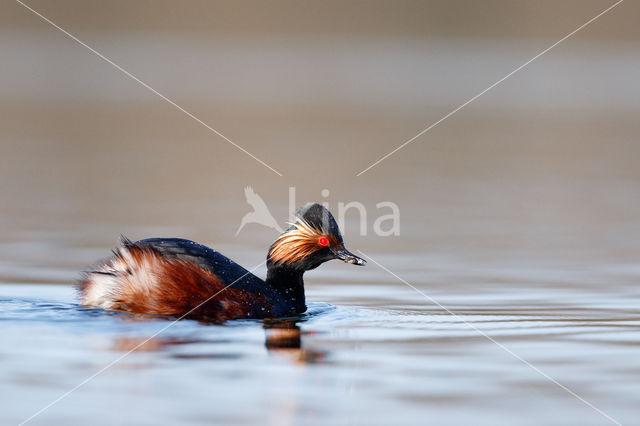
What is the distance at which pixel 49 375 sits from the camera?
7.54m

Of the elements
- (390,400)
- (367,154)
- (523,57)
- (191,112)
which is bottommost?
(390,400)

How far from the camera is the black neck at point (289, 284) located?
10320 millimetres

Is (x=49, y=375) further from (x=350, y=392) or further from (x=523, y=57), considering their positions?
(x=523, y=57)

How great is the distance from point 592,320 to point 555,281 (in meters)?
1.87

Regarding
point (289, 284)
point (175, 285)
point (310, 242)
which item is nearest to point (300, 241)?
point (310, 242)

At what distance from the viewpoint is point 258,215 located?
1548 cm

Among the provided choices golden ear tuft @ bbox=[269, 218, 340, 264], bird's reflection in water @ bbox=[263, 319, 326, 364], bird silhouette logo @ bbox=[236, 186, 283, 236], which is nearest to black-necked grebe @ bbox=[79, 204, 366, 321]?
bird's reflection in water @ bbox=[263, 319, 326, 364]

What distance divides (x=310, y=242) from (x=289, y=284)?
417mm

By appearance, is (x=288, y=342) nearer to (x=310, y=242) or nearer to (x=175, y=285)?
(x=175, y=285)

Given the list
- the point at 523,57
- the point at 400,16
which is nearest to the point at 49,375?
the point at 523,57

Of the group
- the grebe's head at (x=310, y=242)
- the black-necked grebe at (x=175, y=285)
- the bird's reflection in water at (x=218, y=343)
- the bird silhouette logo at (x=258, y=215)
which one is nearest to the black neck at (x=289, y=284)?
the grebe's head at (x=310, y=242)

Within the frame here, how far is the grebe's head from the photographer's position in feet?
34.3

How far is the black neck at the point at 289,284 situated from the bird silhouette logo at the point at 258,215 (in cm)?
348

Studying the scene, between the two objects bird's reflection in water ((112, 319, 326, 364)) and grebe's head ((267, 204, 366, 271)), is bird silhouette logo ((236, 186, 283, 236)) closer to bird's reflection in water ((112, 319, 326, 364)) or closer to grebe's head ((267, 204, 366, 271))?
grebe's head ((267, 204, 366, 271))
